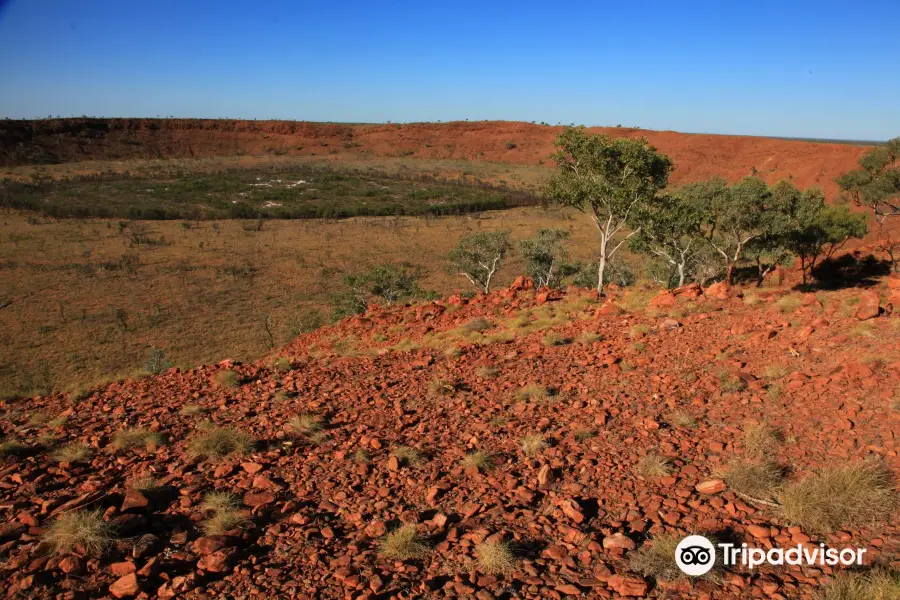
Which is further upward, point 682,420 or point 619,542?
point 682,420

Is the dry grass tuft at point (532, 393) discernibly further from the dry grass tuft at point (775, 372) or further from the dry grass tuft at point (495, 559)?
the dry grass tuft at point (495, 559)

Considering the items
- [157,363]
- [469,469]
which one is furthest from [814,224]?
[157,363]

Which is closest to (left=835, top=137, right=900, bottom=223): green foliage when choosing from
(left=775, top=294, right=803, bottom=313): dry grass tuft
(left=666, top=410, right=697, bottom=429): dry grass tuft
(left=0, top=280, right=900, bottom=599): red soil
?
(left=0, top=280, right=900, bottom=599): red soil

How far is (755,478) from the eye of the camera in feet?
15.0

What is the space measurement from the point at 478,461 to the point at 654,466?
1603 mm

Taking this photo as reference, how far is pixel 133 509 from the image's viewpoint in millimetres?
4496

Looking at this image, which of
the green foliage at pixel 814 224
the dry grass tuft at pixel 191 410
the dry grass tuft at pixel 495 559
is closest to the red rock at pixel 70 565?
the dry grass tuft at pixel 495 559

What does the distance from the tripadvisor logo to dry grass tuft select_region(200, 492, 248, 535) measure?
331 centimetres

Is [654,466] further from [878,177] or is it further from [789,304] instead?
[878,177]

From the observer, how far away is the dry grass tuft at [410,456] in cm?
536

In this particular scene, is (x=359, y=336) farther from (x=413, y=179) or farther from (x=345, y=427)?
(x=413, y=179)

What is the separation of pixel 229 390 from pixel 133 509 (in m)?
3.19

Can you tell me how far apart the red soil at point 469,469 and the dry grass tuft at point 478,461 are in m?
0.07

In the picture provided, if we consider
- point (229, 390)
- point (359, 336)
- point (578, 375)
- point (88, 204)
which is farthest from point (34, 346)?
point (88, 204)
